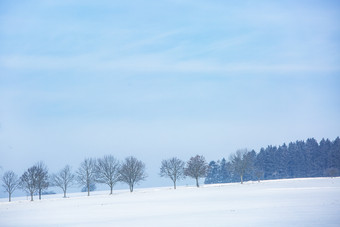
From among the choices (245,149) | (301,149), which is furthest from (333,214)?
(301,149)

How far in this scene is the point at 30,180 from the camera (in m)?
91.6

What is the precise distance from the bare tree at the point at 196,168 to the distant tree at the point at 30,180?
4513 cm

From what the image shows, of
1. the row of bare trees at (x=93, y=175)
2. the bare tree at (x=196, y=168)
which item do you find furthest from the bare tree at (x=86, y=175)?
the bare tree at (x=196, y=168)

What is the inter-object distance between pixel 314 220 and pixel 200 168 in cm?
8802

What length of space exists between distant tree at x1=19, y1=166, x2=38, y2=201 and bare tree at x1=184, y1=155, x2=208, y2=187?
4513cm

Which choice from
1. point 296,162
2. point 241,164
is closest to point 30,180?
point 241,164

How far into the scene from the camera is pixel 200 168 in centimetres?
10606

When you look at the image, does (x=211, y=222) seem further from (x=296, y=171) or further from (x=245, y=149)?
(x=296, y=171)

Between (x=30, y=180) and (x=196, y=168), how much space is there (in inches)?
1946

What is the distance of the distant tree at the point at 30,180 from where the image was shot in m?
88.0

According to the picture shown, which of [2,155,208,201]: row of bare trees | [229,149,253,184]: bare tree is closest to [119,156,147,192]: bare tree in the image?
[2,155,208,201]: row of bare trees

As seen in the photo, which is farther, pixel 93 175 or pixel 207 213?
pixel 93 175

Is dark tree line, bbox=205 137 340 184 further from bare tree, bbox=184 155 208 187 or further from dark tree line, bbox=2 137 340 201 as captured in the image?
bare tree, bbox=184 155 208 187

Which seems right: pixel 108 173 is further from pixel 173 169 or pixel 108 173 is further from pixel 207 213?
pixel 207 213
